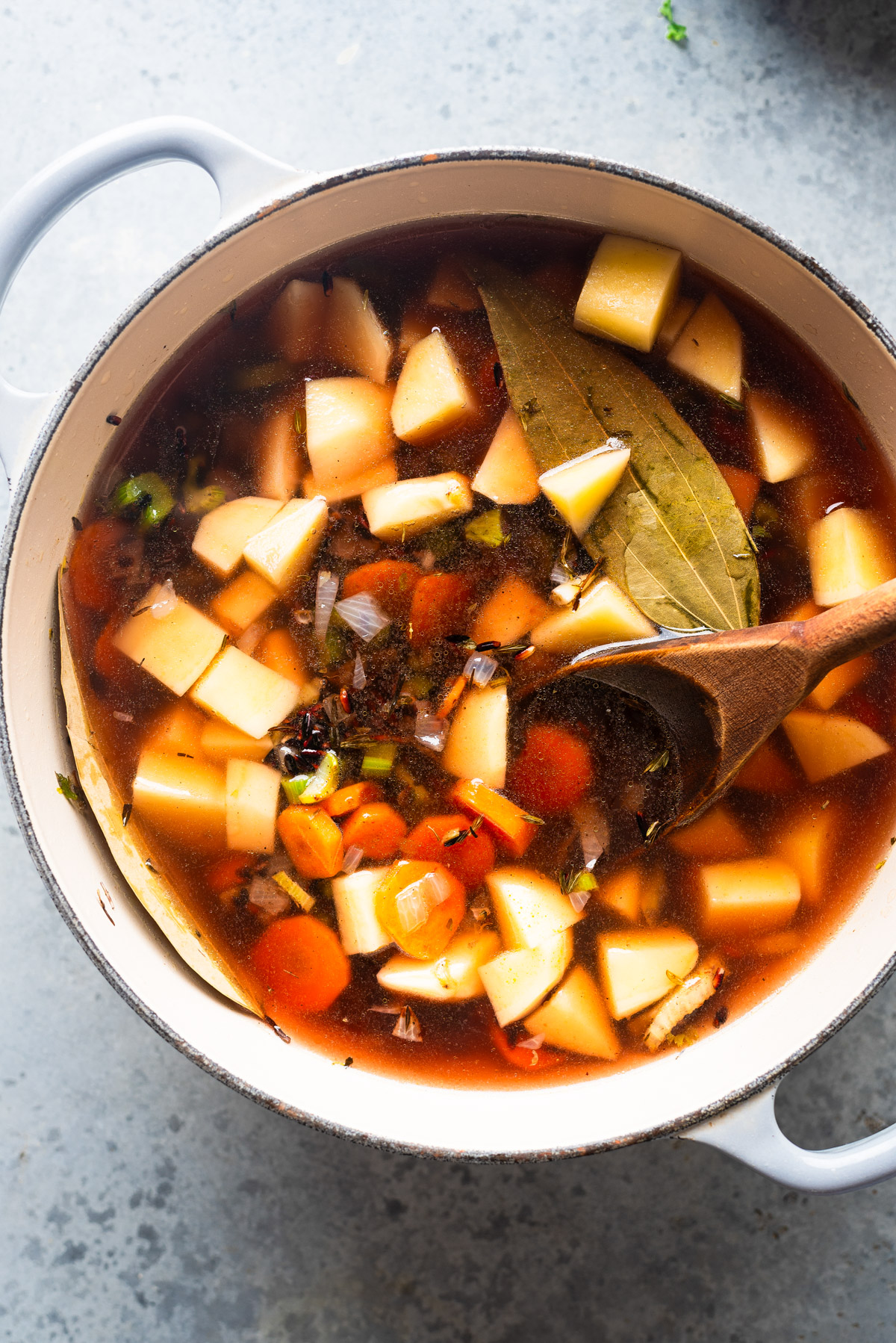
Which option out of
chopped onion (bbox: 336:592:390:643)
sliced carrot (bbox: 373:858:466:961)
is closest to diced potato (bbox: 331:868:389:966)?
sliced carrot (bbox: 373:858:466:961)

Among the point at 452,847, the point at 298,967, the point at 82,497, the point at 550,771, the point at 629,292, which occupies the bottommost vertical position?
the point at 298,967

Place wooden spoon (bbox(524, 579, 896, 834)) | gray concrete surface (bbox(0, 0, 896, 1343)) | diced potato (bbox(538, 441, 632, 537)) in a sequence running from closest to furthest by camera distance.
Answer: wooden spoon (bbox(524, 579, 896, 834))
diced potato (bbox(538, 441, 632, 537))
gray concrete surface (bbox(0, 0, 896, 1343))

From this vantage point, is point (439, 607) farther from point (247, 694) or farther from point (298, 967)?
point (298, 967)

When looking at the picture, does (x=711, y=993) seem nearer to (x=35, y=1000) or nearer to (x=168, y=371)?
(x=35, y=1000)

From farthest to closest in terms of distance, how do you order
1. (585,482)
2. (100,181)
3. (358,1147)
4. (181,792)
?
(358,1147), (181,792), (585,482), (100,181)

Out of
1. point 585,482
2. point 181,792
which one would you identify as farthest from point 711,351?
point 181,792

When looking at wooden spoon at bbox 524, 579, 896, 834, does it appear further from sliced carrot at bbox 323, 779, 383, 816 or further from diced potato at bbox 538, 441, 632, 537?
sliced carrot at bbox 323, 779, 383, 816

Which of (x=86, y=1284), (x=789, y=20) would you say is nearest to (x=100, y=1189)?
(x=86, y=1284)
